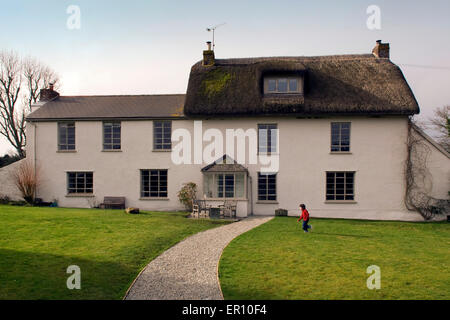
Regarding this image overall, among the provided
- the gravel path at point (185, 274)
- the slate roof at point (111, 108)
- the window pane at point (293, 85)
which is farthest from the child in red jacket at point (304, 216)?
the slate roof at point (111, 108)

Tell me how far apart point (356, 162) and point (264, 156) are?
217 inches

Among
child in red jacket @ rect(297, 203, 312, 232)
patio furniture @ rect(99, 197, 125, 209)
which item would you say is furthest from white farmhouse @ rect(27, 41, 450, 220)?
child in red jacket @ rect(297, 203, 312, 232)

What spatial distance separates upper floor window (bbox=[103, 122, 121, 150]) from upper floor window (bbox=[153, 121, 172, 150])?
248 cm

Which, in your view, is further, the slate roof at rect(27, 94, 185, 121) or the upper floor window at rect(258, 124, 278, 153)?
the slate roof at rect(27, 94, 185, 121)

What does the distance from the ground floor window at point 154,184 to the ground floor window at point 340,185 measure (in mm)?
10273

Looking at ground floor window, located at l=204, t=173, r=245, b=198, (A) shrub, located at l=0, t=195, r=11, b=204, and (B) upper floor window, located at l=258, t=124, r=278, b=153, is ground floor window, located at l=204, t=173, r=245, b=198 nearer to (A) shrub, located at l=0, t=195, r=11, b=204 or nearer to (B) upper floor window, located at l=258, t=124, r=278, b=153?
(B) upper floor window, located at l=258, t=124, r=278, b=153

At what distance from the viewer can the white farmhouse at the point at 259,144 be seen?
20312 mm

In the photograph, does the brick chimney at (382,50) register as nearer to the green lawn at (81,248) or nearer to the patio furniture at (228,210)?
the patio furniture at (228,210)

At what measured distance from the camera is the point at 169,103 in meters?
23.3

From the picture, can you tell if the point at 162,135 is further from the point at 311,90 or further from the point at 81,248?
the point at 81,248

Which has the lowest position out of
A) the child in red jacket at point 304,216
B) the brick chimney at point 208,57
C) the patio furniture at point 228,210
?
the patio furniture at point 228,210

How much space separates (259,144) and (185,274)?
43.3ft

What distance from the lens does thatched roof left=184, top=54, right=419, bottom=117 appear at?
66.6ft

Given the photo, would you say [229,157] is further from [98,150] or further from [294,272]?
[294,272]
